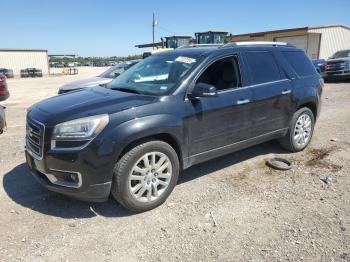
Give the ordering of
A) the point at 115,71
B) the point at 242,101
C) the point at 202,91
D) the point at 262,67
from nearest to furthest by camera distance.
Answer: the point at 202,91 < the point at 242,101 < the point at 262,67 < the point at 115,71

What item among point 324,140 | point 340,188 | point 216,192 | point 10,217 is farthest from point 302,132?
point 10,217

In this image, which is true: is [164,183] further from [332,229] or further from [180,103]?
[332,229]

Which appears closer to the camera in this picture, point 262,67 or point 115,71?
point 262,67

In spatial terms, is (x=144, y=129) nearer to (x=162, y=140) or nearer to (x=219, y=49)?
(x=162, y=140)

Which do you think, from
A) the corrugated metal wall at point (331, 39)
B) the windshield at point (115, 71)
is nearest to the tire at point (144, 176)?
the windshield at point (115, 71)

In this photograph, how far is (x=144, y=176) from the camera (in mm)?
3508

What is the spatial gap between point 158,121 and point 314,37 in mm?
29049

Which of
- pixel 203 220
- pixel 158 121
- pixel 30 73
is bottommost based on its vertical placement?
pixel 203 220

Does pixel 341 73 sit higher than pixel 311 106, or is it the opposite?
pixel 341 73

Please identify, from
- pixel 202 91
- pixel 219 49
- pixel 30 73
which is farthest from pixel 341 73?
pixel 30 73

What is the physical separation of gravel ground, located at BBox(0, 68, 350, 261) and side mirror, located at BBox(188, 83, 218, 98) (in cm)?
126

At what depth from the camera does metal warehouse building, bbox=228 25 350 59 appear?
27.8 meters

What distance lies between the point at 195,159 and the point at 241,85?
4.10 ft

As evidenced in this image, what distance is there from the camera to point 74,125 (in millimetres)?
3205
